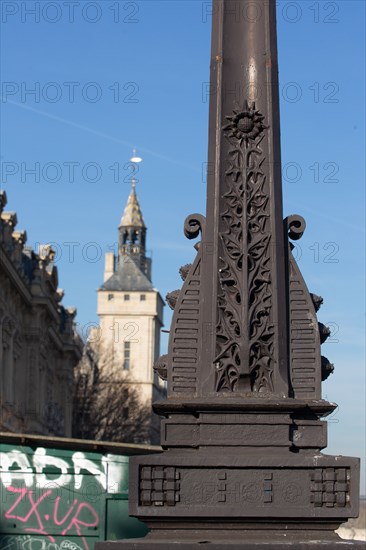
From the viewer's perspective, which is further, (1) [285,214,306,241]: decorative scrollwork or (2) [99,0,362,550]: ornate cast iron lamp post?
(1) [285,214,306,241]: decorative scrollwork

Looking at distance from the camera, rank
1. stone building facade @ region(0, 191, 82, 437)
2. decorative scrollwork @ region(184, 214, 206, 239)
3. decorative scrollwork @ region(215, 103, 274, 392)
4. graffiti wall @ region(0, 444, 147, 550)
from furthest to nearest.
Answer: stone building facade @ region(0, 191, 82, 437)
graffiti wall @ region(0, 444, 147, 550)
decorative scrollwork @ region(184, 214, 206, 239)
decorative scrollwork @ region(215, 103, 274, 392)

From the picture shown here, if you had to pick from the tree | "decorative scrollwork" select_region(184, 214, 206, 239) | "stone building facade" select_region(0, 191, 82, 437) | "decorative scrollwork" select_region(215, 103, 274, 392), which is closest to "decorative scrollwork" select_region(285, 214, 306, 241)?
"decorative scrollwork" select_region(215, 103, 274, 392)

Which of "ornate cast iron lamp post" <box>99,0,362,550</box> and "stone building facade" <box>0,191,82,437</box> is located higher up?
"stone building facade" <box>0,191,82,437</box>

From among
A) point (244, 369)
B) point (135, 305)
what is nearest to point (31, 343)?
point (244, 369)

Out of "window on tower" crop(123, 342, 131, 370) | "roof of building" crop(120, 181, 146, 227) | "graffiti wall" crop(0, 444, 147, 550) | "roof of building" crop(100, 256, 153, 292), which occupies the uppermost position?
"roof of building" crop(120, 181, 146, 227)

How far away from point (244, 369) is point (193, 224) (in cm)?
98

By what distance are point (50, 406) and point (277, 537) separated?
75.5 m

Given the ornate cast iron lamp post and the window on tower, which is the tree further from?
the window on tower

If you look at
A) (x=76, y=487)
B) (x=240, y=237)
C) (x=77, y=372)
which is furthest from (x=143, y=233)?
(x=240, y=237)

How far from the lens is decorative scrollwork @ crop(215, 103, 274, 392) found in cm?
745

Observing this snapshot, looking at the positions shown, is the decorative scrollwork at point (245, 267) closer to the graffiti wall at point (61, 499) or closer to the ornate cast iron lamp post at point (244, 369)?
the ornate cast iron lamp post at point (244, 369)

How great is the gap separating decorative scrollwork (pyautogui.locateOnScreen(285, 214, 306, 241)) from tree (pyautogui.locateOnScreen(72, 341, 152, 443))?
75.4 metres

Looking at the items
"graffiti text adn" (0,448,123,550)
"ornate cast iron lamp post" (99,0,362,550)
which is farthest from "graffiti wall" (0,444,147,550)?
"ornate cast iron lamp post" (99,0,362,550)

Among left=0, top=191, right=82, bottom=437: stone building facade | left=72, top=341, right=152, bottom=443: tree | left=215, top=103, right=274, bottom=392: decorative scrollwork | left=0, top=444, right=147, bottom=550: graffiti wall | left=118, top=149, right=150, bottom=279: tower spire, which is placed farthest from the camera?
left=118, top=149, right=150, bottom=279: tower spire
